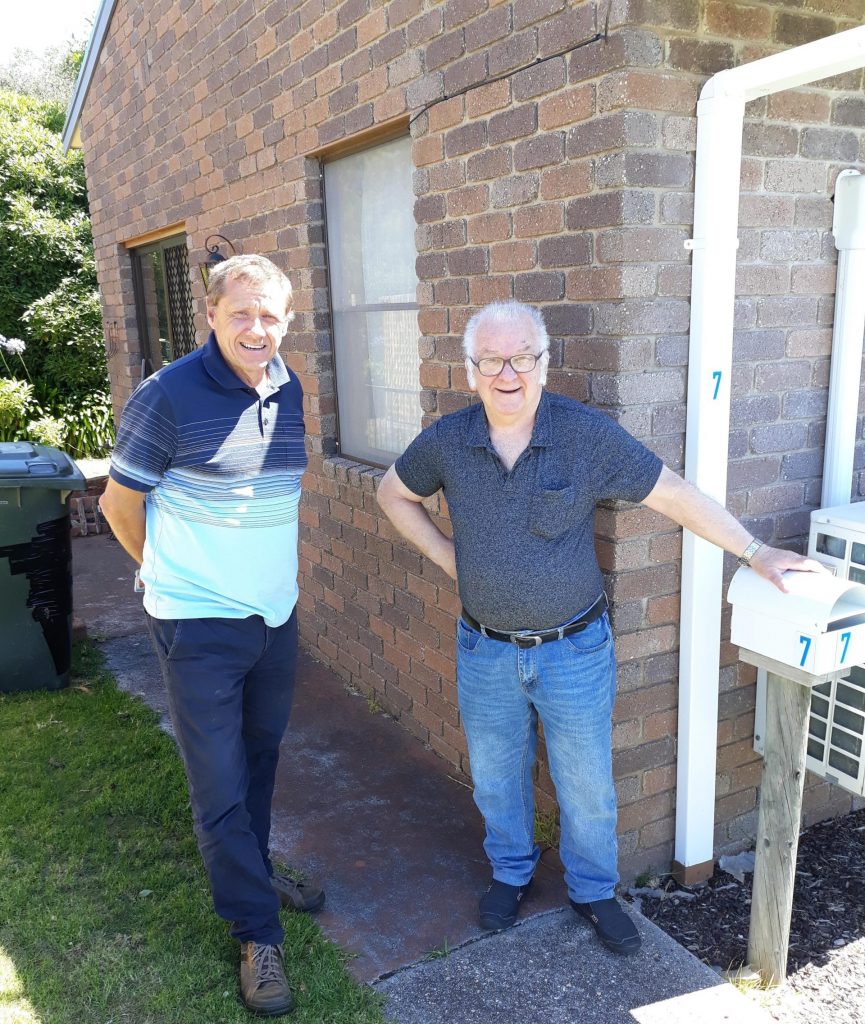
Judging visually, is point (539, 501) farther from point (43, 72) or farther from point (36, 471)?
point (43, 72)

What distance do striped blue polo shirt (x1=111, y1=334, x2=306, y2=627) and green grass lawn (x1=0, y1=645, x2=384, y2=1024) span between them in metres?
1.04

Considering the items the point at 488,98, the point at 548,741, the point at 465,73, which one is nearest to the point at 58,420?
the point at 465,73

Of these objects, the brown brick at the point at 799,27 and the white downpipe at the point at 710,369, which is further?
the brown brick at the point at 799,27

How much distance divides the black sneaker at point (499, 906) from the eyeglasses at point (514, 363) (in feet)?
5.25

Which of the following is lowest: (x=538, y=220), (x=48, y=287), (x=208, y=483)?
(x=208, y=483)

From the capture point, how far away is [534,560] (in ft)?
7.86

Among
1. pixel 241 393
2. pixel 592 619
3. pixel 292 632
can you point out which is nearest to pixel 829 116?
pixel 592 619

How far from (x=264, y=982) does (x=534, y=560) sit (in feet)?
4.48

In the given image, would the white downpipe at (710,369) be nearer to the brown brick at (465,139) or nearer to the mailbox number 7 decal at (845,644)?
the mailbox number 7 decal at (845,644)

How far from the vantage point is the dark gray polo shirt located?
7.73 feet

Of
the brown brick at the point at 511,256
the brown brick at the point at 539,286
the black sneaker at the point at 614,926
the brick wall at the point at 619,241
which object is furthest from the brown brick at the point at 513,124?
the black sneaker at the point at 614,926

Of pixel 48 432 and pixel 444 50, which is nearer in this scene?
pixel 444 50

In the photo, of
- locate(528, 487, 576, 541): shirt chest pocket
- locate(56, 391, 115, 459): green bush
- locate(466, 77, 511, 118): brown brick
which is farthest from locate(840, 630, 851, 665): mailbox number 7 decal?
locate(56, 391, 115, 459): green bush

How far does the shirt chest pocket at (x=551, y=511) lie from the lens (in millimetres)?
2346
